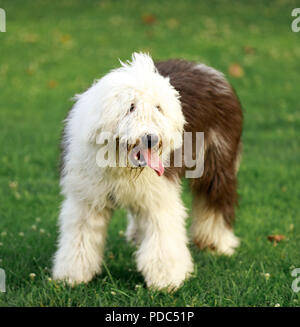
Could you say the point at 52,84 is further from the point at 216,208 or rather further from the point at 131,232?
the point at 216,208

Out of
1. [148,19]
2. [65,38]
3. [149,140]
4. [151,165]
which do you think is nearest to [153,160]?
[151,165]

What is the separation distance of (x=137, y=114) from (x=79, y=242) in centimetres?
133

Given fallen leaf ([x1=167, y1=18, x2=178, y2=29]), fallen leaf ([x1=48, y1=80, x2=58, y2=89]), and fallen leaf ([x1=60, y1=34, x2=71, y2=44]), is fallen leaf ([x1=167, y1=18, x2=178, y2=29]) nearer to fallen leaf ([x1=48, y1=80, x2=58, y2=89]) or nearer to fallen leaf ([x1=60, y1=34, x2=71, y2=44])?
fallen leaf ([x1=60, y1=34, x2=71, y2=44])

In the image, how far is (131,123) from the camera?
12.4 ft

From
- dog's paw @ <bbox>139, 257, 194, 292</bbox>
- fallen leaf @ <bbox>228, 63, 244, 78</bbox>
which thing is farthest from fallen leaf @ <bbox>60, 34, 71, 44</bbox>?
dog's paw @ <bbox>139, 257, 194, 292</bbox>

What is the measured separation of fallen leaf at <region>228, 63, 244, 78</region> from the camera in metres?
11.8

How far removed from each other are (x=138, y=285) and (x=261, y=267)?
43.5 inches

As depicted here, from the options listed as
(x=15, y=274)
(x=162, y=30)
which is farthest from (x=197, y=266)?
(x=162, y=30)

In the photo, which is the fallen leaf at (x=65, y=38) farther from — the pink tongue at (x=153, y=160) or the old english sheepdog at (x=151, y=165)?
the pink tongue at (x=153, y=160)

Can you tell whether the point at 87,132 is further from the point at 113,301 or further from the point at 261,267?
the point at 261,267

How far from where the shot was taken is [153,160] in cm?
392

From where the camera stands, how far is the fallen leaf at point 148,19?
585 inches

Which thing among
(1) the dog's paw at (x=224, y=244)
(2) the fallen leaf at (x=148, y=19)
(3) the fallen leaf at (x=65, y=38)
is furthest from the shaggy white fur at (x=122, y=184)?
(2) the fallen leaf at (x=148, y=19)

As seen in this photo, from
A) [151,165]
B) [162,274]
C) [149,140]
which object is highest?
[149,140]
